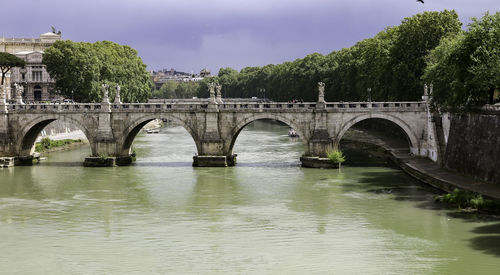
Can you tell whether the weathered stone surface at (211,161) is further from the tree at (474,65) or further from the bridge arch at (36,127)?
the tree at (474,65)

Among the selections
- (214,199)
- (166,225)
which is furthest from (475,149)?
(166,225)

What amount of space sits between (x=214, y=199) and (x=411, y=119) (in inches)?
816

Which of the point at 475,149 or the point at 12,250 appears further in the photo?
the point at 475,149

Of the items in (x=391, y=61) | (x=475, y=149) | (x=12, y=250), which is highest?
(x=391, y=61)

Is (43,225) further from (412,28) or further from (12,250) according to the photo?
(412,28)

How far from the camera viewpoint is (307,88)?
103 meters

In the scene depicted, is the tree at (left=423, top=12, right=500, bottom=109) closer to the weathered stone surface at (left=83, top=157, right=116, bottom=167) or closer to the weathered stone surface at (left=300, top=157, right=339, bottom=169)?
the weathered stone surface at (left=300, top=157, right=339, bottom=169)

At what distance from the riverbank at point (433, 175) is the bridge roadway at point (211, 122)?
176 centimetres

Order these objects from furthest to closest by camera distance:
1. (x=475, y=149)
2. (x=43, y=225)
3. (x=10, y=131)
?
(x=10, y=131)
(x=475, y=149)
(x=43, y=225)

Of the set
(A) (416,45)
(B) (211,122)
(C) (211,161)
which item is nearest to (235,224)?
(C) (211,161)

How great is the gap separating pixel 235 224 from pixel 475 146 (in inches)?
675

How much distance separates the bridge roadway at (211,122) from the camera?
53438mm

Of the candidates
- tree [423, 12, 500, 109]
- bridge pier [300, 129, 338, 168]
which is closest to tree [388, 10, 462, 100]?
bridge pier [300, 129, 338, 168]

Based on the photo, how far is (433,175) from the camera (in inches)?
1689
